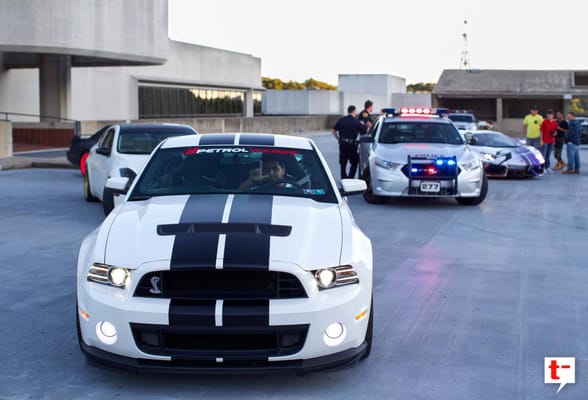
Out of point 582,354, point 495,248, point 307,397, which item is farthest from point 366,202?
point 307,397

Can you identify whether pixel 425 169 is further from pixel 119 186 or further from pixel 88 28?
pixel 88 28

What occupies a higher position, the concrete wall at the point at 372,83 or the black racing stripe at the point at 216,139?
the concrete wall at the point at 372,83

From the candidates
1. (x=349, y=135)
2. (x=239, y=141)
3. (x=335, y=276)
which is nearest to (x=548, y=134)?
(x=349, y=135)

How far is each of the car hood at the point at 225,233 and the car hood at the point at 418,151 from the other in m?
8.83

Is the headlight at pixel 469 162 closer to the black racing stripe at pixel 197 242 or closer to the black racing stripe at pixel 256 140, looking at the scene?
the black racing stripe at pixel 256 140

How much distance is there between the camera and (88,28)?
113ft

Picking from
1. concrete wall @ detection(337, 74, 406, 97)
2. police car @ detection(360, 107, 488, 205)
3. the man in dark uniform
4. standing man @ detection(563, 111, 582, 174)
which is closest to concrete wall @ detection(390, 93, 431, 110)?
concrete wall @ detection(337, 74, 406, 97)

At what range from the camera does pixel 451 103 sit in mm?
71625

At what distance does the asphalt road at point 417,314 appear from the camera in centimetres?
545

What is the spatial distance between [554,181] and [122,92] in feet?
110

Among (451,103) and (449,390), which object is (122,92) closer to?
(451,103)

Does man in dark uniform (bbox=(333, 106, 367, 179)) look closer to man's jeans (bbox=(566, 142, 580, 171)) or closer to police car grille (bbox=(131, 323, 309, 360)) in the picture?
man's jeans (bbox=(566, 142, 580, 171))

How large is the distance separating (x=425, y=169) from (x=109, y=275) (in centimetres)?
1020
